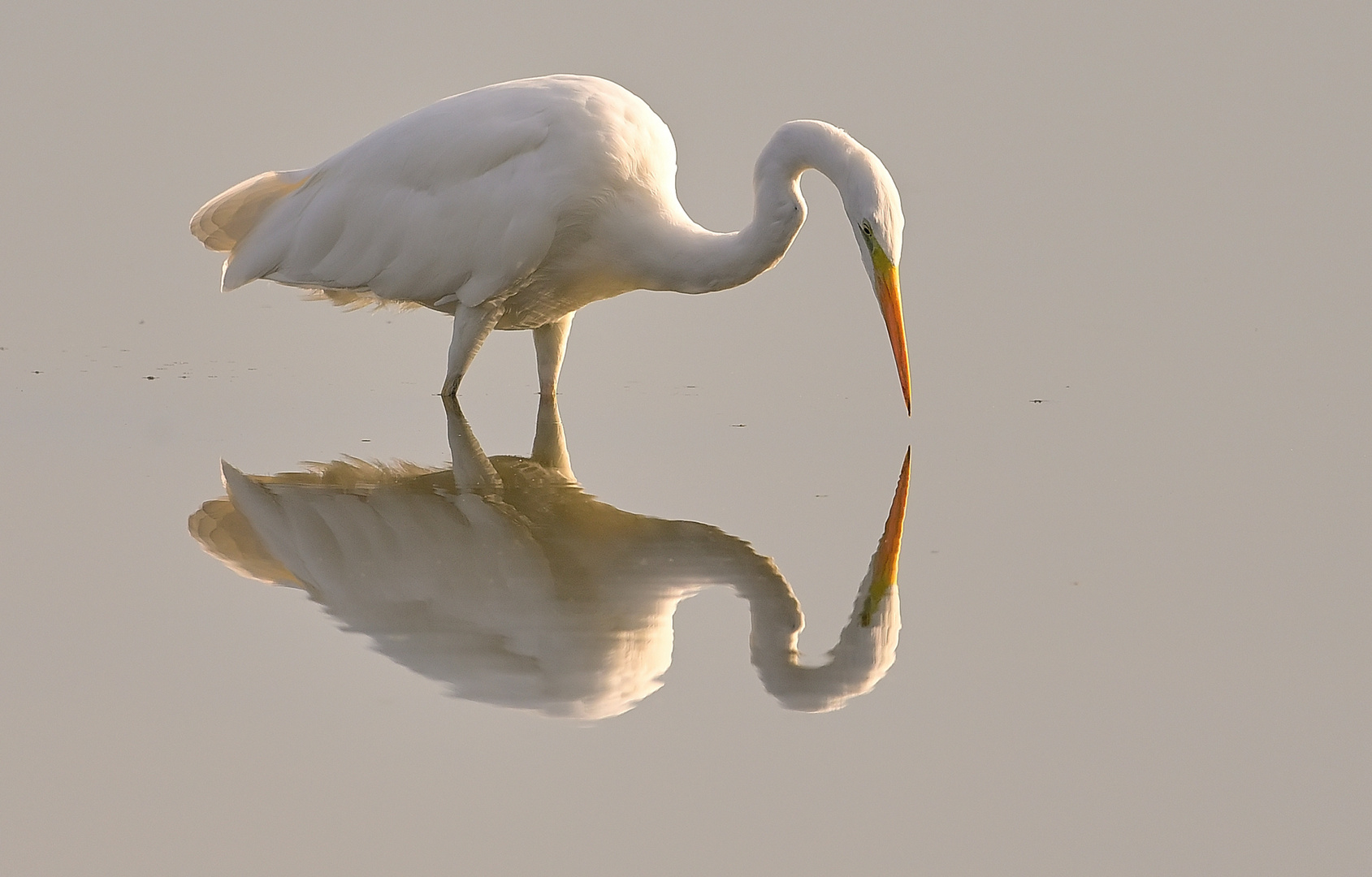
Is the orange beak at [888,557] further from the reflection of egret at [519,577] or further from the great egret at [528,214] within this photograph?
the great egret at [528,214]

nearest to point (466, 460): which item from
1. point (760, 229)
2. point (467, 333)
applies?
point (467, 333)

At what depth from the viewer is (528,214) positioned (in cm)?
711

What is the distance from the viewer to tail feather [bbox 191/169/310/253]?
820 centimetres

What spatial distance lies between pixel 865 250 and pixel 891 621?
2.32 meters

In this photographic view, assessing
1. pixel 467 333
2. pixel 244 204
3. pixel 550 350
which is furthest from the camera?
pixel 550 350

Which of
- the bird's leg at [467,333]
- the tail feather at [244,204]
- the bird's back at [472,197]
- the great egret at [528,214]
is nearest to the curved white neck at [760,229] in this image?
the great egret at [528,214]

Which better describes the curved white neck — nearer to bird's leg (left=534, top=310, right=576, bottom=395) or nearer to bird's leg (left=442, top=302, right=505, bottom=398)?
bird's leg (left=442, top=302, right=505, bottom=398)

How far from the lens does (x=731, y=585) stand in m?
4.80

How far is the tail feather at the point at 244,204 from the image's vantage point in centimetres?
820

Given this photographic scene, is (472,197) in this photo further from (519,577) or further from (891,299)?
(519,577)

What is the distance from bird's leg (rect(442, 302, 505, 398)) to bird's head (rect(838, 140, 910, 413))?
190cm

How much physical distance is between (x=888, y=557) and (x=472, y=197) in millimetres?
3055

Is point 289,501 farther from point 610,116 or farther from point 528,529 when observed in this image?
point 610,116

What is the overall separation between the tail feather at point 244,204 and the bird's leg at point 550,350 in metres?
1.45
